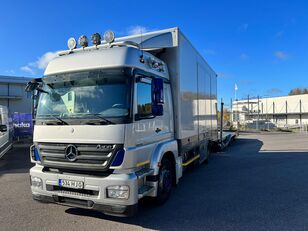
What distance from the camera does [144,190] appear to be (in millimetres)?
A: 4898

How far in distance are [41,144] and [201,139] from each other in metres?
5.35

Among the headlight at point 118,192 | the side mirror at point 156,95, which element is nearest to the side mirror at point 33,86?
the side mirror at point 156,95

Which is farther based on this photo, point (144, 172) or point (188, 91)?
point (188, 91)

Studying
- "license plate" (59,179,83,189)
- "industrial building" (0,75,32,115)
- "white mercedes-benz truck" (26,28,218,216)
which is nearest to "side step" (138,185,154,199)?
"white mercedes-benz truck" (26,28,218,216)

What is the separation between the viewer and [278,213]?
528 centimetres

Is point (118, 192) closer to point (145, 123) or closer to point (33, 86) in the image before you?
point (145, 123)

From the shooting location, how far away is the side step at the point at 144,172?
4.70 metres

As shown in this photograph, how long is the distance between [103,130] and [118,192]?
0.99 m

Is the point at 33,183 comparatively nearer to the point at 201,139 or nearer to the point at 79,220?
the point at 79,220

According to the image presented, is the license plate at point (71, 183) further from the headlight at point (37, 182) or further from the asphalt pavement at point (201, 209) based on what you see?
the asphalt pavement at point (201, 209)

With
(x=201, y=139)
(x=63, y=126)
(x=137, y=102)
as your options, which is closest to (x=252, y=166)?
(x=201, y=139)

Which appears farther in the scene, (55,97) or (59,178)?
(55,97)

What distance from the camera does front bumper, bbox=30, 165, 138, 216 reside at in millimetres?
4367

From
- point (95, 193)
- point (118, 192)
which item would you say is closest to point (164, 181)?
point (118, 192)
